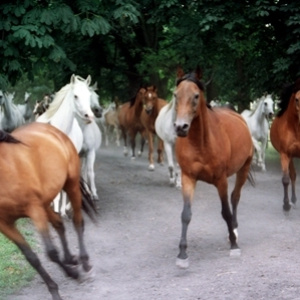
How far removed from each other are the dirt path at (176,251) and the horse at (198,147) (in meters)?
0.39

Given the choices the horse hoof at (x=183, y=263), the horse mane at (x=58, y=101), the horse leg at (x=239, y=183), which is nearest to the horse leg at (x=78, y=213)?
the horse hoof at (x=183, y=263)

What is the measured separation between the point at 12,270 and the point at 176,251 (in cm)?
213

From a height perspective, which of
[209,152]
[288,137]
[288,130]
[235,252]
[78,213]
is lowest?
[235,252]

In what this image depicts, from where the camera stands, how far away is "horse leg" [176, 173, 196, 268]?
713 centimetres

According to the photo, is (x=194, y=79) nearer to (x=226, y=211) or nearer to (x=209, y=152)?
(x=209, y=152)

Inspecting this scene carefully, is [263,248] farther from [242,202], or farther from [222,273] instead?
[242,202]

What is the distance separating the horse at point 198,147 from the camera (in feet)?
23.1

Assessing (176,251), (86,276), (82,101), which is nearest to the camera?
(86,276)

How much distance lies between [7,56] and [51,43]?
0.69m

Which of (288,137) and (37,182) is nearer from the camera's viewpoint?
(37,182)

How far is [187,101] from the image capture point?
276 inches

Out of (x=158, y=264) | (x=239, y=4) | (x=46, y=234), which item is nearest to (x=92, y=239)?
(x=158, y=264)

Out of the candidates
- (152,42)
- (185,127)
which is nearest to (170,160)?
(185,127)

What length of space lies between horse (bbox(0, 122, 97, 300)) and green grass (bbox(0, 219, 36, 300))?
0.53 meters
